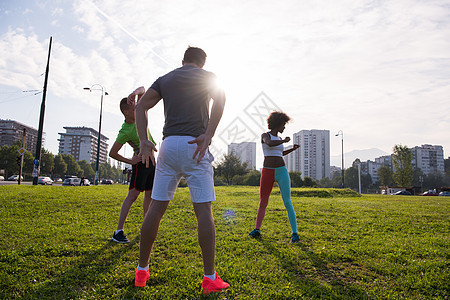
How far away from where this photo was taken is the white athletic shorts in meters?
2.32

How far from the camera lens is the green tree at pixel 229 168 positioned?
45844 millimetres

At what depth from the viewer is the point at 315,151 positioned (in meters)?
120

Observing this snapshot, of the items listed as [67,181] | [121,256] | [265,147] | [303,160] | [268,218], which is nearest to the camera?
[121,256]

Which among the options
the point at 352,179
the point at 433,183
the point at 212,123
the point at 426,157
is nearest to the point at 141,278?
the point at 212,123

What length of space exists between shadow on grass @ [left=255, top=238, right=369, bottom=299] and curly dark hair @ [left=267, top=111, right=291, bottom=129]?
2.25 meters

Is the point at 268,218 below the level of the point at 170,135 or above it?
below

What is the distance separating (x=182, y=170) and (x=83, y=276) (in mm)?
1512

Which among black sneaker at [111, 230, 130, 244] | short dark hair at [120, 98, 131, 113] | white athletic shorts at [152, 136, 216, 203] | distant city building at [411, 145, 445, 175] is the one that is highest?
distant city building at [411, 145, 445, 175]

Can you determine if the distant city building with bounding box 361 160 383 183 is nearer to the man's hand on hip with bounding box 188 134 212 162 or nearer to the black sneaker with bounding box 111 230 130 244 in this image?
the black sneaker with bounding box 111 230 130 244

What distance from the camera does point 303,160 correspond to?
404 ft

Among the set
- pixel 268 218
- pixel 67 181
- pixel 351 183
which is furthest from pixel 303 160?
pixel 268 218

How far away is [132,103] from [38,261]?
2235 mm

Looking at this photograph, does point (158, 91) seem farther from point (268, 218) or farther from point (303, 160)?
point (303, 160)

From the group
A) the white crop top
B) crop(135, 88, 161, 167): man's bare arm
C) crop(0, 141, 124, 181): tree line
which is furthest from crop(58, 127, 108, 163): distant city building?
crop(135, 88, 161, 167): man's bare arm
